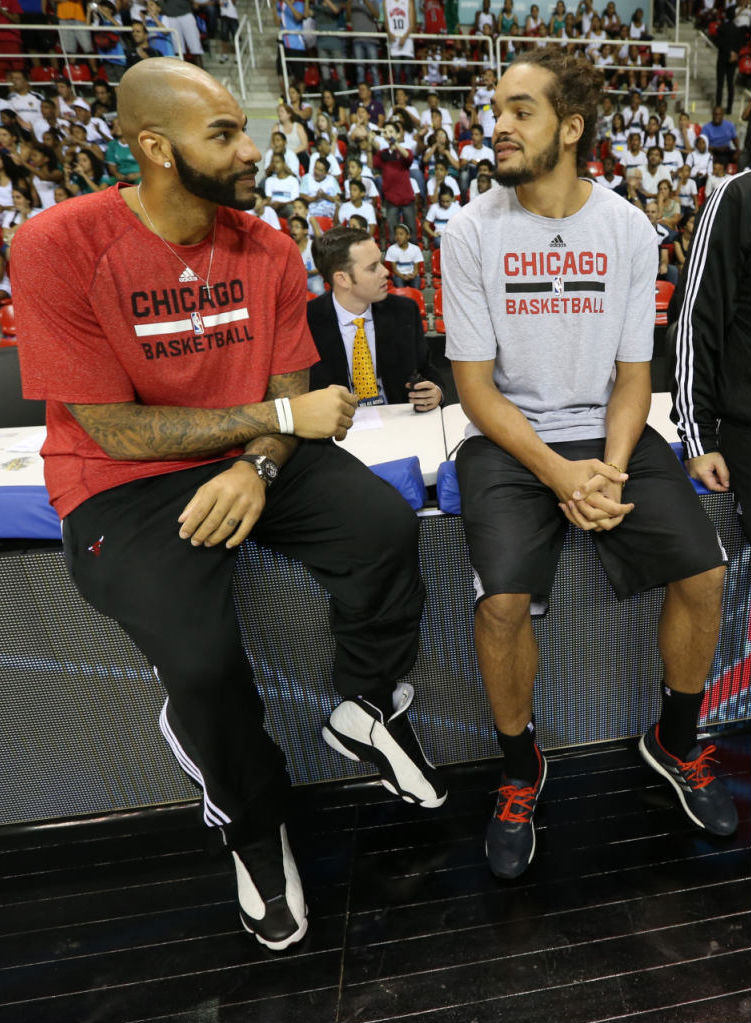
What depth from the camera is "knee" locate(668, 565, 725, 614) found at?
1.21 meters

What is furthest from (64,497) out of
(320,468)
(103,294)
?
(320,468)

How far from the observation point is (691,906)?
1.15 meters

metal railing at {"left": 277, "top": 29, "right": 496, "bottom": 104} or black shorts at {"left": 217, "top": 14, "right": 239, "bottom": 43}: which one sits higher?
black shorts at {"left": 217, "top": 14, "right": 239, "bottom": 43}

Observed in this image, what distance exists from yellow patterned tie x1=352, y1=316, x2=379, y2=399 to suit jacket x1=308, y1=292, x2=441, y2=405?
0.04 metres

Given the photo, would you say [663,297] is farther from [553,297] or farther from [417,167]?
[553,297]

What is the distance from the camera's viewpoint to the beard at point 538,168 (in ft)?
4.46

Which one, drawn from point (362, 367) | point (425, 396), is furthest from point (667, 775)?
point (362, 367)

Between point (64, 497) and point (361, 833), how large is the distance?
2.87 feet

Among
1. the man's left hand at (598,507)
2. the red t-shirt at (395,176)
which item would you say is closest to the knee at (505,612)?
the man's left hand at (598,507)

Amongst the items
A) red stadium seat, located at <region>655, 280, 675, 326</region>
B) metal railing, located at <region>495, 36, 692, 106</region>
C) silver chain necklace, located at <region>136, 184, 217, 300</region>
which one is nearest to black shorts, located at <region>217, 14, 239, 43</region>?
metal railing, located at <region>495, 36, 692, 106</region>

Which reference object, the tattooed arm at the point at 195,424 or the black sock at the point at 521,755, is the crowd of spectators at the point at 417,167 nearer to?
the tattooed arm at the point at 195,424

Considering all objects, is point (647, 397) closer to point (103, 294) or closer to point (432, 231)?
point (103, 294)

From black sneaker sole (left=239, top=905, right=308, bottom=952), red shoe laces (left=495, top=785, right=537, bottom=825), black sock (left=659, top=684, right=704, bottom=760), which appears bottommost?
black sneaker sole (left=239, top=905, right=308, bottom=952)

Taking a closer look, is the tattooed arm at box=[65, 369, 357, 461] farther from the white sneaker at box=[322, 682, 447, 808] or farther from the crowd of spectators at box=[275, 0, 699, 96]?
the crowd of spectators at box=[275, 0, 699, 96]
